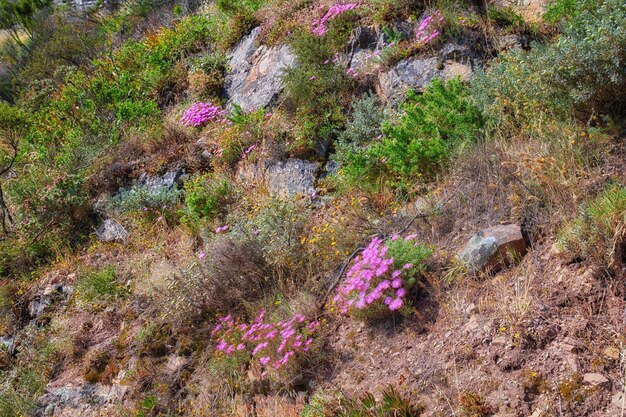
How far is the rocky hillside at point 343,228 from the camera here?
3584mm

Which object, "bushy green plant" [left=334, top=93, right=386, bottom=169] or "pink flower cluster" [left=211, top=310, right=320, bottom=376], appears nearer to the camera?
"pink flower cluster" [left=211, top=310, right=320, bottom=376]

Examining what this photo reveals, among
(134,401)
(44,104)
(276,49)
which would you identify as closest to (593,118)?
(134,401)

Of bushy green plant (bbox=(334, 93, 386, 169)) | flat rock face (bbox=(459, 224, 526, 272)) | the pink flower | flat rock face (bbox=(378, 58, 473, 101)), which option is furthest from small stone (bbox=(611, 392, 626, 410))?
flat rock face (bbox=(378, 58, 473, 101))

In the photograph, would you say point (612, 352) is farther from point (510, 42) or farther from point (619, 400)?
point (510, 42)

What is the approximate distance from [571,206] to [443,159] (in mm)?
1469

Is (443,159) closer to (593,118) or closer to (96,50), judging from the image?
(593,118)

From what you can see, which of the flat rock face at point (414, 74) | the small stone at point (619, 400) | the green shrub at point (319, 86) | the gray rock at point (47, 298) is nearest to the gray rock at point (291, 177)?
the green shrub at point (319, 86)

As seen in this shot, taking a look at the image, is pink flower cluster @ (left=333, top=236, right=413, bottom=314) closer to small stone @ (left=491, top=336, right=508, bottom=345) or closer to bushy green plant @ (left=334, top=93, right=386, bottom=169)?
small stone @ (left=491, top=336, right=508, bottom=345)

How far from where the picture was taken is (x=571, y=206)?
3906 mm

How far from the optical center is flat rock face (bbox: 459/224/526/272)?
13.1 ft

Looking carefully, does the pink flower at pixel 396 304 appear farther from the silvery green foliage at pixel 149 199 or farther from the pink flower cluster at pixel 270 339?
the silvery green foliage at pixel 149 199

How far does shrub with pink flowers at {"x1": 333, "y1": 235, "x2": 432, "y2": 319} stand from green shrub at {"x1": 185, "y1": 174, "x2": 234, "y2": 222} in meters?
2.84

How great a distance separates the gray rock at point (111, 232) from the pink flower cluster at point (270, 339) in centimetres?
318

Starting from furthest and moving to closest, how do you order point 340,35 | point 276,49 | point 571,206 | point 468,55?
point 276,49 → point 340,35 → point 468,55 → point 571,206
